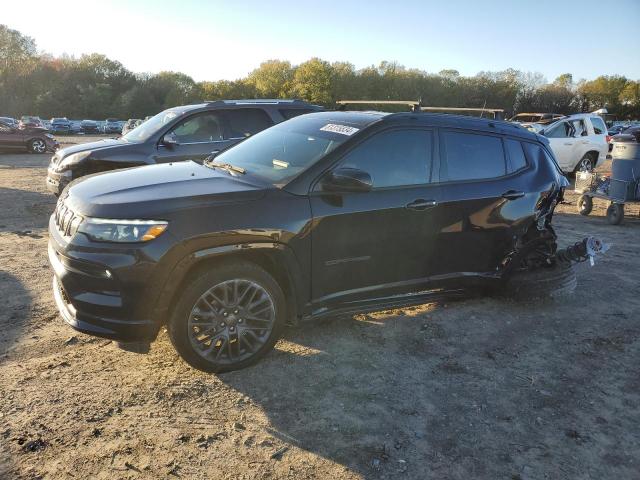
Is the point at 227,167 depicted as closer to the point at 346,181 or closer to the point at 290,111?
the point at 346,181

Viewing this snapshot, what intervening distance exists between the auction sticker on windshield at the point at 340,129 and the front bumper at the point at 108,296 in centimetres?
189

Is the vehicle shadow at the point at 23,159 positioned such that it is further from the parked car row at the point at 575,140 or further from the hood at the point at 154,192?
the parked car row at the point at 575,140

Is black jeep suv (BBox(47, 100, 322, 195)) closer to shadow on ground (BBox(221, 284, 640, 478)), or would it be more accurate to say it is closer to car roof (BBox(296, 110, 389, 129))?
car roof (BBox(296, 110, 389, 129))

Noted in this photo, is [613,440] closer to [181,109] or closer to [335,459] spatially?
[335,459]

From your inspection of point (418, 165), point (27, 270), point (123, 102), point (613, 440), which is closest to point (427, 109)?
point (418, 165)

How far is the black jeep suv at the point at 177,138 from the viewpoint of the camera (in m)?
7.49

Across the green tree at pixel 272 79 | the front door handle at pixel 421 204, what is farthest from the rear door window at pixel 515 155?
the green tree at pixel 272 79

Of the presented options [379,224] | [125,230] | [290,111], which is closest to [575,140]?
[290,111]

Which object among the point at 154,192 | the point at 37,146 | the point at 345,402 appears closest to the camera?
the point at 345,402

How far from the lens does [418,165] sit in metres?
4.21

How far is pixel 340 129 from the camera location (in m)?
4.16

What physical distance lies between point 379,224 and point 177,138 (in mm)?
4845

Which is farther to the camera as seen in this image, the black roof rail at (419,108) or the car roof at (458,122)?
the black roof rail at (419,108)

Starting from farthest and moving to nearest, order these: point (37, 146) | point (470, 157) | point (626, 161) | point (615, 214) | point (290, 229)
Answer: point (37, 146), point (615, 214), point (626, 161), point (470, 157), point (290, 229)
